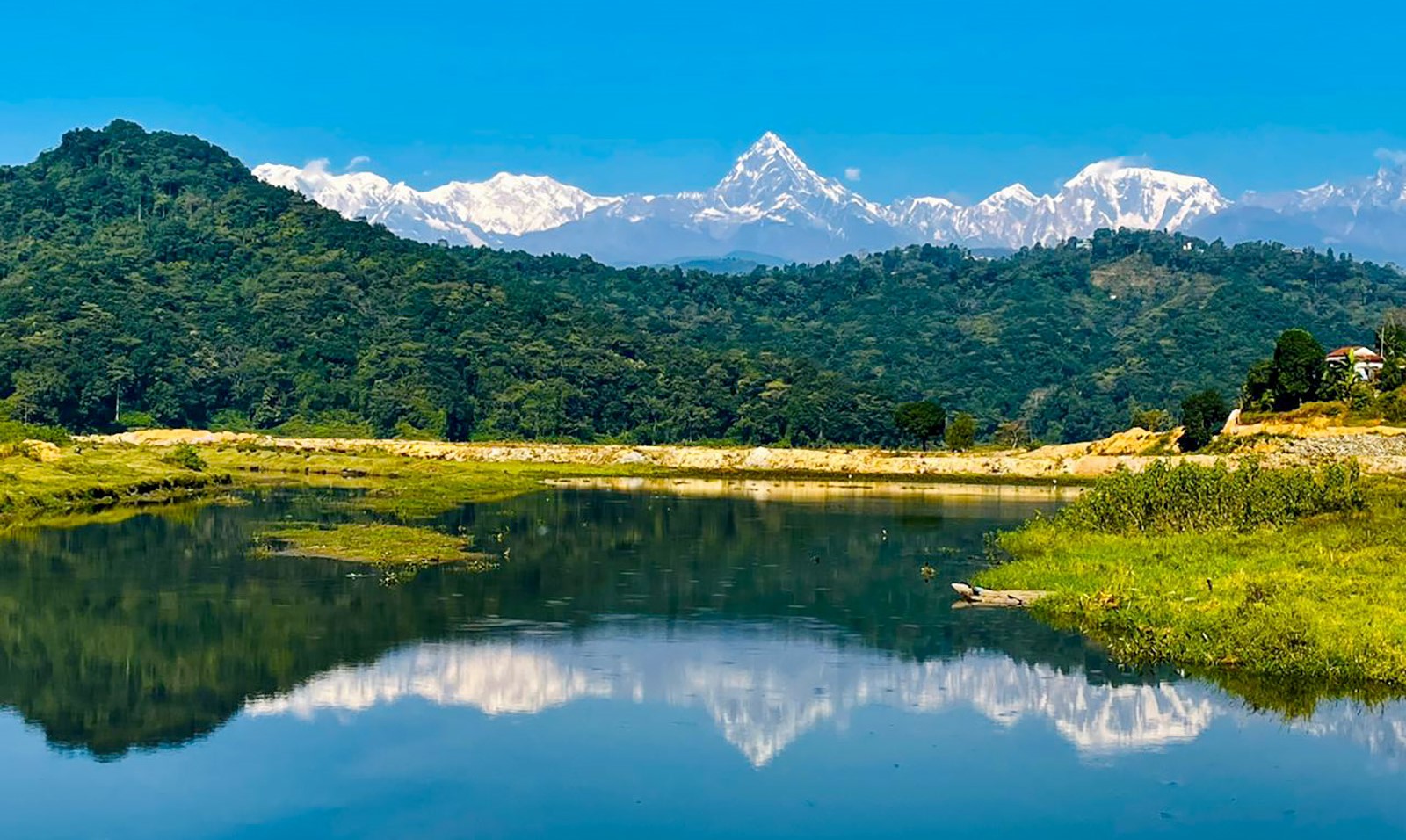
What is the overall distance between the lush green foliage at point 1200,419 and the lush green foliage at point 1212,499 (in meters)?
62.8

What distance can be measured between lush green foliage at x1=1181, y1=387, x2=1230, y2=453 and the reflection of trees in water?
50.6m

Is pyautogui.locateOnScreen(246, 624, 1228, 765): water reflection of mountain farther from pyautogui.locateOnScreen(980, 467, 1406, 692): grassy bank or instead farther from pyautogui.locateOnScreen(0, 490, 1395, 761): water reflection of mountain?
pyautogui.locateOnScreen(980, 467, 1406, 692): grassy bank

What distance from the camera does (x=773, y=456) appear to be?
161m

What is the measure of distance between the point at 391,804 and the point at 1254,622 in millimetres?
27269

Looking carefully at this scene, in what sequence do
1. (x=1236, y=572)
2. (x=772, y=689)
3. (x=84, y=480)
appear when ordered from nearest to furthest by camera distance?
1. (x=772, y=689)
2. (x=1236, y=572)
3. (x=84, y=480)

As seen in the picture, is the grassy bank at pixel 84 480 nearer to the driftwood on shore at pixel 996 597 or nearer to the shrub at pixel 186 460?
the shrub at pixel 186 460

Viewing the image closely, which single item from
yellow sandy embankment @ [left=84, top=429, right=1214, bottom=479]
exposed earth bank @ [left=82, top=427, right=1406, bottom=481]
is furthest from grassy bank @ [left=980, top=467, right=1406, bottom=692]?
yellow sandy embankment @ [left=84, top=429, right=1214, bottom=479]

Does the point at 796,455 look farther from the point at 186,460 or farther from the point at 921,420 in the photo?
the point at 186,460

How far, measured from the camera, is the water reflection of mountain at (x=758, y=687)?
3978cm

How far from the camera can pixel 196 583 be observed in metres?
61.2

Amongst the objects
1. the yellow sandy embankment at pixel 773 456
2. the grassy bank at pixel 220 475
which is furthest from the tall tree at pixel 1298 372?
the grassy bank at pixel 220 475

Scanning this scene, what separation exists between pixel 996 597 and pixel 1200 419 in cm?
8486

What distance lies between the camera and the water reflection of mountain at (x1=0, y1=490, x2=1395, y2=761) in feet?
138

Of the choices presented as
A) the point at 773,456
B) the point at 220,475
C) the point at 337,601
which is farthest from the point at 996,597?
the point at 773,456
